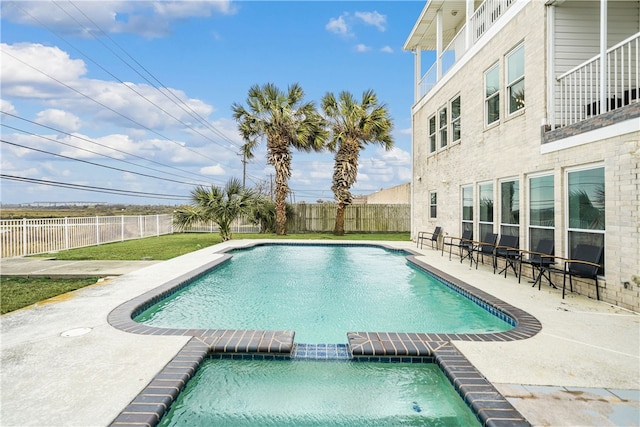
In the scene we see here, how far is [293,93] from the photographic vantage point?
19.4 meters

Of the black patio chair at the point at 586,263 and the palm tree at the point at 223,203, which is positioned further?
the palm tree at the point at 223,203

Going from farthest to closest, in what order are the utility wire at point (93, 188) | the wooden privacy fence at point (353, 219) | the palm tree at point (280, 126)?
the wooden privacy fence at point (353, 219)
the palm tree at point (280, 126)
the utility wire at point (93, 188)

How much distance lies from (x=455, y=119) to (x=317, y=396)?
10.7 metres

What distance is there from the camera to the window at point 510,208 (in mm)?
8057

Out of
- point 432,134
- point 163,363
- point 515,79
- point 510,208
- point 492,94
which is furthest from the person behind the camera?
point 432,134

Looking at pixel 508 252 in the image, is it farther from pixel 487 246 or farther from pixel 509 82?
pixel 509 82

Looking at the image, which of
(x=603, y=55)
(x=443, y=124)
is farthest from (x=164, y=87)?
(x=603, y=55)

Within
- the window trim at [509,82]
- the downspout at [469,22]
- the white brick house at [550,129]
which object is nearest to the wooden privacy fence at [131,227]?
the white brick house at [550,129]

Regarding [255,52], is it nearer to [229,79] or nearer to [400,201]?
[229,79]

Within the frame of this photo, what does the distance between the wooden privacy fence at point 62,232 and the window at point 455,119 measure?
536 inches

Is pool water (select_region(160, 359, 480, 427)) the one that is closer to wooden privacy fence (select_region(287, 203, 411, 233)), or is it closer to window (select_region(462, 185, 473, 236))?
window (select_region(462, 185, 473, 236))

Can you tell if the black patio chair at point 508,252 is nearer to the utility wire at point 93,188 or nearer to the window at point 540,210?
the window at point 540,210

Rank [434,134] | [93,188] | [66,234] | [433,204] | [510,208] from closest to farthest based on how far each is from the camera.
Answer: [510,208]
[66,234]
[434,134]
[433,204]
[93,188]

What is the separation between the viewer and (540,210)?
720cm
